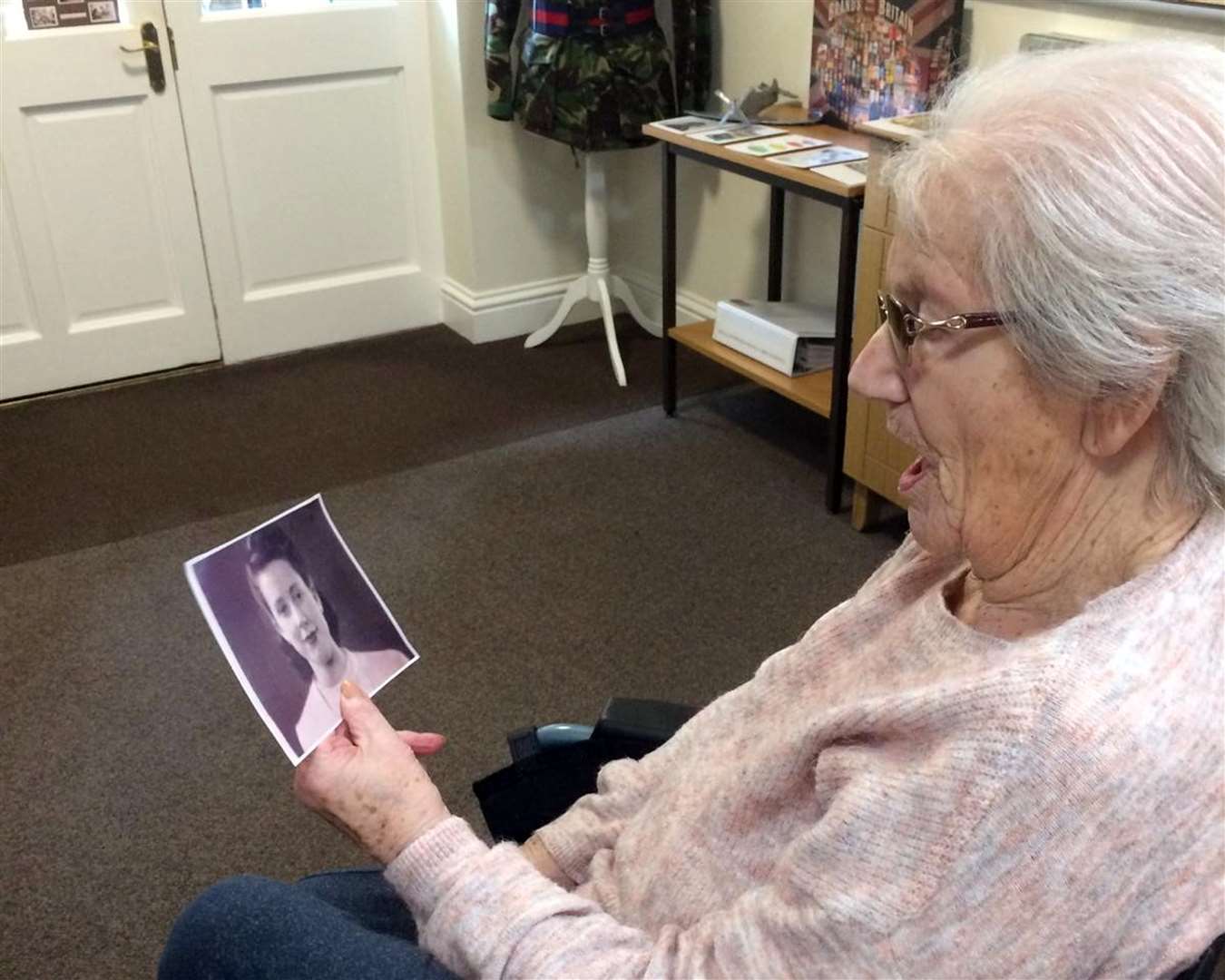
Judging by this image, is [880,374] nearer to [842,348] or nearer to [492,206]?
[842,348]

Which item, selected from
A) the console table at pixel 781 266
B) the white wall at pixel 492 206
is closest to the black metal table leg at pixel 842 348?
the console table at pixel 781 266

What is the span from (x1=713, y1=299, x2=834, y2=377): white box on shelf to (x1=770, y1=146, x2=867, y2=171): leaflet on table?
15.6 inches

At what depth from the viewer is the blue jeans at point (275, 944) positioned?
0.85 metres

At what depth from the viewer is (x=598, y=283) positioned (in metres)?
3.64

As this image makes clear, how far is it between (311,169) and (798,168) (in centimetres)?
163

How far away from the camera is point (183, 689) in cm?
225

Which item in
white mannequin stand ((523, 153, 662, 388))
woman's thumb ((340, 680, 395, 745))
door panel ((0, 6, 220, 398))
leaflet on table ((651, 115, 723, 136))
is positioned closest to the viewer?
→ woman's thumb ((340, 680, 395, 745))

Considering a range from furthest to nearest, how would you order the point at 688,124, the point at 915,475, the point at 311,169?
the point at 311,169, the point at 688,124, the point at 915,475

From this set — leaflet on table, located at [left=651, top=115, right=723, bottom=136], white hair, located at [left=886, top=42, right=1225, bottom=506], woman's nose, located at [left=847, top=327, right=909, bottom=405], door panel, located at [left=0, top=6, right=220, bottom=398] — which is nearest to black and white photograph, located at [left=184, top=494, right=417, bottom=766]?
woman's nose, located at [left=847, top=327, right=909, bottom=405]

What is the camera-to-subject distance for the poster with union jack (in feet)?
8.31

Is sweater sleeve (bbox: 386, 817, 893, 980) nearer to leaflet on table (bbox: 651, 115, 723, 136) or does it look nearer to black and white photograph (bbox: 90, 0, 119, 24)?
leaflet on table (bbox: 651, 115, 723, 136)

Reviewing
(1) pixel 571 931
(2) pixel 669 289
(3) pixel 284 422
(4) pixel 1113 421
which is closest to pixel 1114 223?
(4) pixel 1113 421

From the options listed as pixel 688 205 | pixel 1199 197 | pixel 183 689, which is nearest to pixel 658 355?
pixel 688 205

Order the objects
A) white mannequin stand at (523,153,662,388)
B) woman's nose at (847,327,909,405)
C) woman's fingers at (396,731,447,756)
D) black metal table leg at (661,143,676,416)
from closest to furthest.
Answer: woman's nose at (847,327,909,405) < woman's fingers at (396,731,447,756) < black metal table leg at (661,143,676,416) < white mannequin stand at (523,153,662,388)
